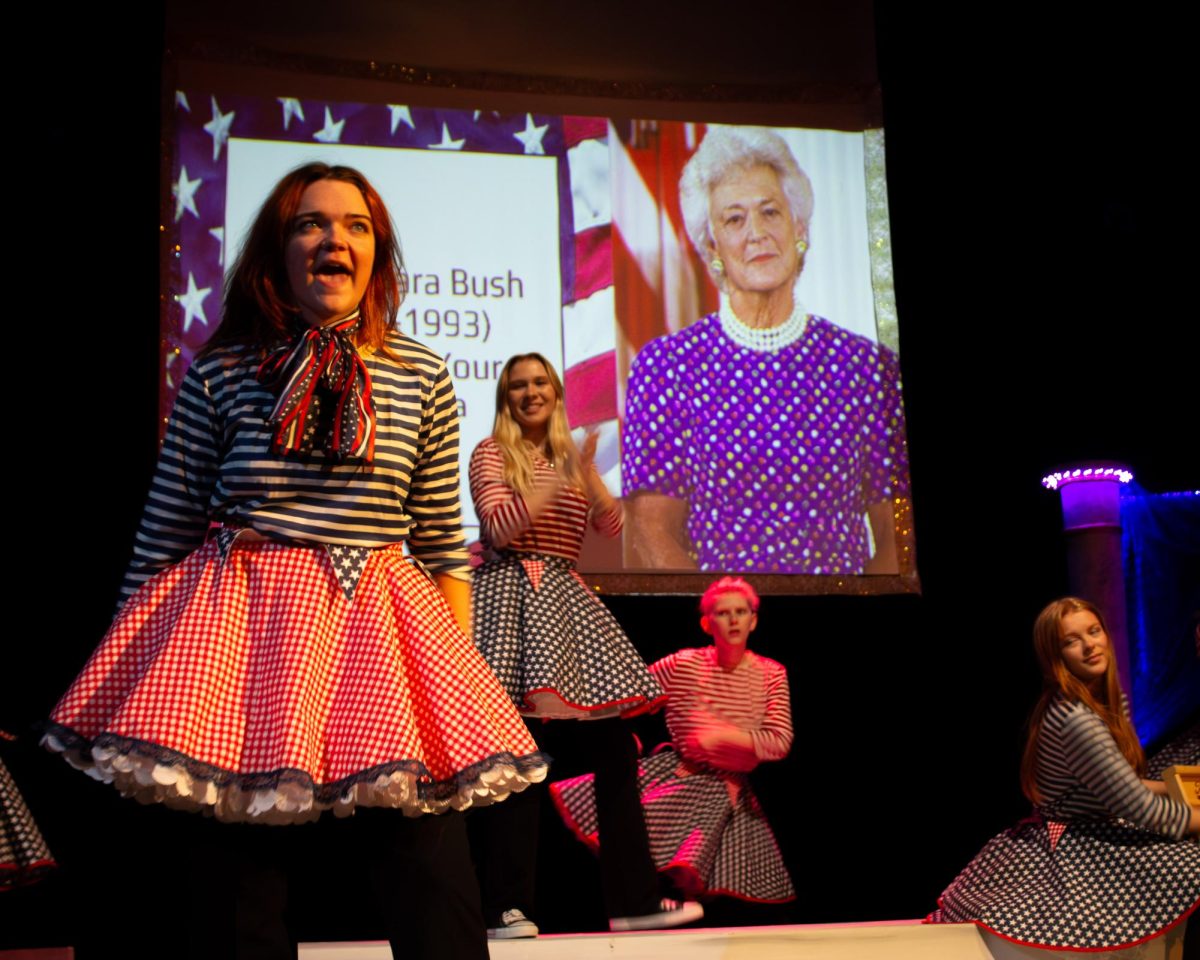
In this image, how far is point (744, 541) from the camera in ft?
15.8

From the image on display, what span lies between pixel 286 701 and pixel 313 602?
0.15 metres

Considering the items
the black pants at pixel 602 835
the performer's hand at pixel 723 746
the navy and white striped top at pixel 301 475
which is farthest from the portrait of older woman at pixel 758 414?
the navy and white striped top at pixel 301 475

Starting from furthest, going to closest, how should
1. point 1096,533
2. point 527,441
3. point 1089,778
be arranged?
1. point 1096,533
2. point 527,441
3. point 1089,778

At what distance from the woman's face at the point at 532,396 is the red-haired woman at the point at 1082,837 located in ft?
4.61

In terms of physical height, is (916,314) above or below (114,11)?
below

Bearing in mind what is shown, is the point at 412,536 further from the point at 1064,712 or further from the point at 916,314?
the point at 916,314

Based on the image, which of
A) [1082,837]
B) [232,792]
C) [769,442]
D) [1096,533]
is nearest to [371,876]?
[232,792]

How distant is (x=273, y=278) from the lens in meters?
2.01

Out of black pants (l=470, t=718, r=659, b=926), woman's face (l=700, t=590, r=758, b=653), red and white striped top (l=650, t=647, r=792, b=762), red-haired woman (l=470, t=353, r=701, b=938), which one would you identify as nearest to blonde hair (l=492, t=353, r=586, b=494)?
red-haired woman (l=470, t=353, r=701, b=938)

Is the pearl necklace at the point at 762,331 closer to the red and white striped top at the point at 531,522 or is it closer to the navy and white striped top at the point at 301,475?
the red and white striped top at the point at 531,522

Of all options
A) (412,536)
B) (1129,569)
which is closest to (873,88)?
(1129,569)

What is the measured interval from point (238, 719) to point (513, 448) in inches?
74.9

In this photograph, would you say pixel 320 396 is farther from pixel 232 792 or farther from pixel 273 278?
pixel 232 792

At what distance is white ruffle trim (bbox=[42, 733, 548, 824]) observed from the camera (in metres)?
1.66
